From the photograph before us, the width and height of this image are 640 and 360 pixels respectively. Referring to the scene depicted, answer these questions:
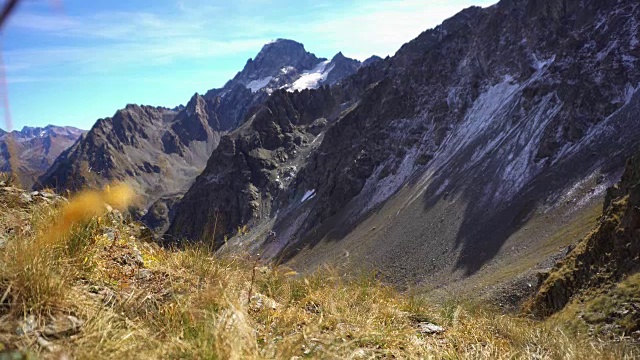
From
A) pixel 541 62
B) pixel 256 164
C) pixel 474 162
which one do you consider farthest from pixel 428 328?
pixel 256 164

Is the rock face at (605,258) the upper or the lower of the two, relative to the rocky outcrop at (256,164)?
lower

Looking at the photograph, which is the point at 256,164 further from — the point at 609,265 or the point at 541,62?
the point at 609,265

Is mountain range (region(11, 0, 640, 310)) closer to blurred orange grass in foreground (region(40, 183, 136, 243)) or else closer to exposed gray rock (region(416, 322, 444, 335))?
blurred orange grass in foreground (region(40, 183, 136, 243))

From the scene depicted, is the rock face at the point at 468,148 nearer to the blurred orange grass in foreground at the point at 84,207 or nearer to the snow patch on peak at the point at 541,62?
the snow patch on peak at the point at 541,62

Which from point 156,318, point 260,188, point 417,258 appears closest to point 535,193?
point 417,258

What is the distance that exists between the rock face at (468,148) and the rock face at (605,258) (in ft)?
79.9

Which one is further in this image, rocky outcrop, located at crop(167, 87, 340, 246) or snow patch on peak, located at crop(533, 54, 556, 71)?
rocky outcrop, located at crop(167, 87, 340, 246)

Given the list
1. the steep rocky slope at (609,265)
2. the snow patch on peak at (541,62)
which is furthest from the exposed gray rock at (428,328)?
the snow patch on peak at (541,62)

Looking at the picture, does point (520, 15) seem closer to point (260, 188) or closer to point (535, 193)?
point (535, 193)

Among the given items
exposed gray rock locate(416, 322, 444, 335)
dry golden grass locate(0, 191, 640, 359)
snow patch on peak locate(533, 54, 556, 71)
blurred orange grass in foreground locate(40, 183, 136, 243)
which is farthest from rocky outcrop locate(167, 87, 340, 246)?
exposed gray rock locate(416, 322, 444, 335)

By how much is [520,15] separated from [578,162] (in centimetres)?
5126

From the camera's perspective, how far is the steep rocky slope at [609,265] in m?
15.4

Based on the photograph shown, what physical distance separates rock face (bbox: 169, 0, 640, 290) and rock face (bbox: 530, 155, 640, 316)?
24367 millimetres

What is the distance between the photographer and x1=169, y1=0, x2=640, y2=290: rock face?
192 ft
